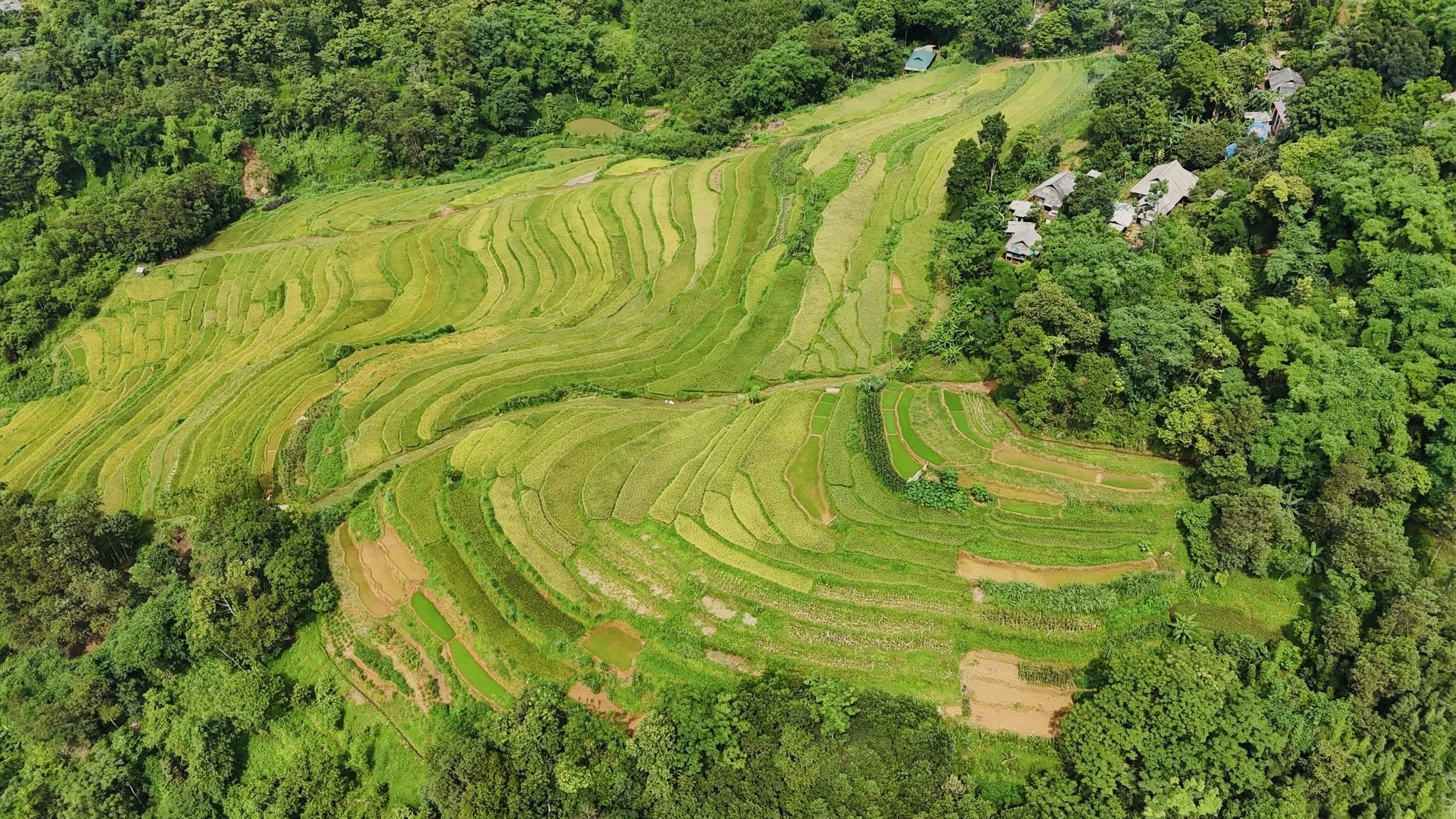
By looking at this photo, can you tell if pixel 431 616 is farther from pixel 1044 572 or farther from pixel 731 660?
pixel 1044 572

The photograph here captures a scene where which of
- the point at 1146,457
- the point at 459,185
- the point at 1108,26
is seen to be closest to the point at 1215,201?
the point at 1146,457

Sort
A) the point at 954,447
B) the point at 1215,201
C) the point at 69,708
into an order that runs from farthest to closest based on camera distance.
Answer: the point at 1215,201 < the point at 954,447 < the point at 69,708

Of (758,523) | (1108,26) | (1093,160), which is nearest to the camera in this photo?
(758,523)

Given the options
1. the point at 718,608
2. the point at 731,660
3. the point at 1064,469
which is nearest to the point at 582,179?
the point at 718,608

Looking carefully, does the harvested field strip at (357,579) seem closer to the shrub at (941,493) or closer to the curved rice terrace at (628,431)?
the curved rice terrace at (628,431)

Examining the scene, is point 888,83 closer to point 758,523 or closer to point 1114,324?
point 1114,324

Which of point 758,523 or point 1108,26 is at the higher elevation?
point 1108,26

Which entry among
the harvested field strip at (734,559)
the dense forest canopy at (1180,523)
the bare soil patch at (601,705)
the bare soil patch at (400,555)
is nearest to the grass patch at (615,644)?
the bare soil patch at (601,705)
